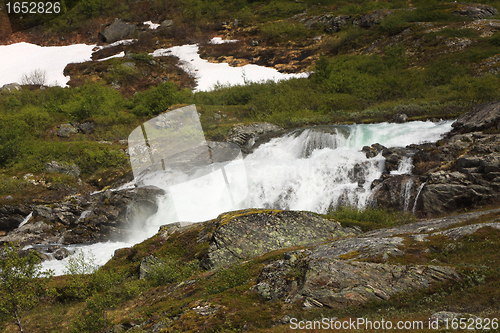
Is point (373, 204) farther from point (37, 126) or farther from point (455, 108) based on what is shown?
point (37, 126)

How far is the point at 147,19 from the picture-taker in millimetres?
70000

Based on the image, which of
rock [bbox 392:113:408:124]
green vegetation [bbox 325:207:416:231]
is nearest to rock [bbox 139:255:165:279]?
green vegetation [bbox 325:207:416:231]

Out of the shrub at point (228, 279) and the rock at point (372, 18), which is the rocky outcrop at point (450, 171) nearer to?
the shrub at point (228, 279)

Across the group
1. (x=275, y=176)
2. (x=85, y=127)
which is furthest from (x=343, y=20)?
(x=85, y=127)

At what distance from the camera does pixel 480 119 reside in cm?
2155

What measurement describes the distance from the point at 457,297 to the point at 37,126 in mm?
39983

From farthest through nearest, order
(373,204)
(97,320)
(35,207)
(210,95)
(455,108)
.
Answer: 1. (210,95)
2. (455,108)
3. (35,207)
4. (373,204)
5. (97,320)

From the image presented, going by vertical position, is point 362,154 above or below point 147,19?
below

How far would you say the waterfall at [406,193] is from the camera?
1630 centimetres

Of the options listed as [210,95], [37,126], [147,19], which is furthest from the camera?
[147,19]

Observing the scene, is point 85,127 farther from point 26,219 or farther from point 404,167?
point 404,167

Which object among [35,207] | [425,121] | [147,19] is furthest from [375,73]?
[147,19]

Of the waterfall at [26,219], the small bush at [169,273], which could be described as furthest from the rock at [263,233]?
the waterfall at [26,219]

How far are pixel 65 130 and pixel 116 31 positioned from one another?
124ft
